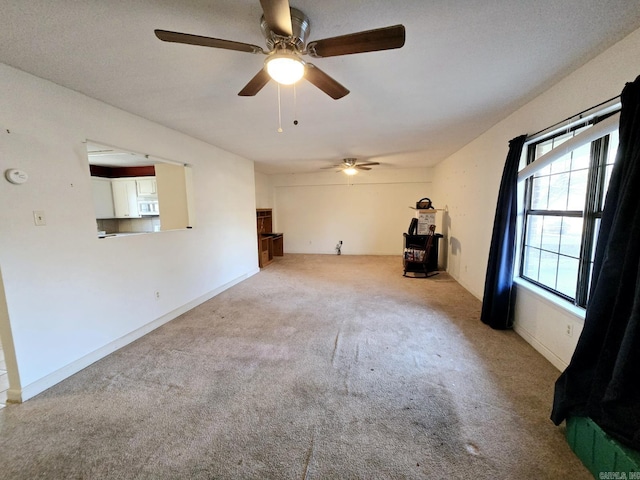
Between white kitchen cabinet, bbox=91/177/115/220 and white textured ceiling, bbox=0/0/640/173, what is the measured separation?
3.31 meters

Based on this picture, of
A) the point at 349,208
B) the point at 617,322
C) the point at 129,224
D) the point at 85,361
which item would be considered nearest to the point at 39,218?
the point at 85,361

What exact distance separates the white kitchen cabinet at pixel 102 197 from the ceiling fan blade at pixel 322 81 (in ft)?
18.1

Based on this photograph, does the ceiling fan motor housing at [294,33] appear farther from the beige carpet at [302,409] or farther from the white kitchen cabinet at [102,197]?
the white kitchen cabinet at [102,197]

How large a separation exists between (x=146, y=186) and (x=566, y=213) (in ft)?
21.5

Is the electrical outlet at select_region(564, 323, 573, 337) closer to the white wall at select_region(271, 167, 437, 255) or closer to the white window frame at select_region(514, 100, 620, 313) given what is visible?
the white window frame at select_region(514, 100, 620, 313)

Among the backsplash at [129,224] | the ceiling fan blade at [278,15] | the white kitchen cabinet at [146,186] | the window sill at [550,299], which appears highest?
the ceiling fan blade at [278,15]

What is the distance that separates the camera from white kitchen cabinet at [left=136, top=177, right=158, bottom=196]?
17.1 ft

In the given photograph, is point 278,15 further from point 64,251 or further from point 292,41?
point 64,251

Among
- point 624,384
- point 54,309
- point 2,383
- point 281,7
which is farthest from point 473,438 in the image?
point 2,383

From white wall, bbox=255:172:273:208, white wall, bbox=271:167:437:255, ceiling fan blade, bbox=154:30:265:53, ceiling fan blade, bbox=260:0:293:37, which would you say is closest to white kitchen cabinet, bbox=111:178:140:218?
white wall, bbox=255:172:273:208

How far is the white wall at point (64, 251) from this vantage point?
1.83 metres

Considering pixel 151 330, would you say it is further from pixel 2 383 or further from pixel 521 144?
pixel 521 144

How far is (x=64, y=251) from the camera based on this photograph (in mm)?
2113

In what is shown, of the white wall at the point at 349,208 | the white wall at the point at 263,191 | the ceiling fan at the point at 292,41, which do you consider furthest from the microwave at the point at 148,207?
the ceiling fan at the point at 292,41
